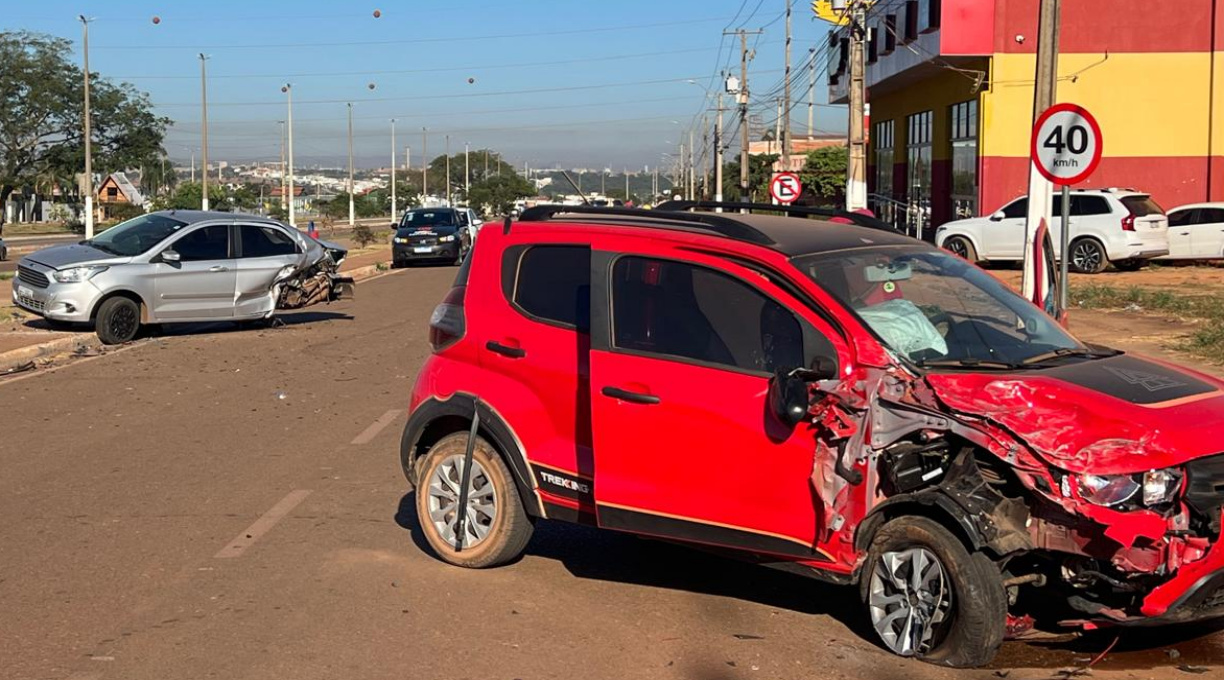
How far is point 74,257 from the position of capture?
1775 centimetres

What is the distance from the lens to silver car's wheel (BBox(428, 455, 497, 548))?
6906mm

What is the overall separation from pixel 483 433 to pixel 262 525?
185 centimetres

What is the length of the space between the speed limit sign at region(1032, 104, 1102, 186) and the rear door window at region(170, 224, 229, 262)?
1128cm

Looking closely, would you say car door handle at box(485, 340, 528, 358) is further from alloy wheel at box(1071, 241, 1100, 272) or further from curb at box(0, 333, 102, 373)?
alloy wheel at box(1071, 241, 1100, 272)

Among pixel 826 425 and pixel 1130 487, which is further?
pixel 826 425

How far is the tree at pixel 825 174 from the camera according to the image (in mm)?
79312

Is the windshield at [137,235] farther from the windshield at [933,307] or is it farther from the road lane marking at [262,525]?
the windshield at [933,307]

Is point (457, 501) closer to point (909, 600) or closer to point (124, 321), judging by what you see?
point (909, 600)

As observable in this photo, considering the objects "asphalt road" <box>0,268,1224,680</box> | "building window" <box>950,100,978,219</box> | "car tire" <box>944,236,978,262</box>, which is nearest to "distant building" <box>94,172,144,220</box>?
"building window" <box>950,100,978,219</box>

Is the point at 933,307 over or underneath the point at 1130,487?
over

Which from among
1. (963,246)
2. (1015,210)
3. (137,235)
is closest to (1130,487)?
(137,235)

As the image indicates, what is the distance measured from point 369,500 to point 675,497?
3156mm

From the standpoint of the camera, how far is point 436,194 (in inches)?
5960

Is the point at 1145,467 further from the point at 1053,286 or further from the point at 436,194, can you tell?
the point at 436,194
